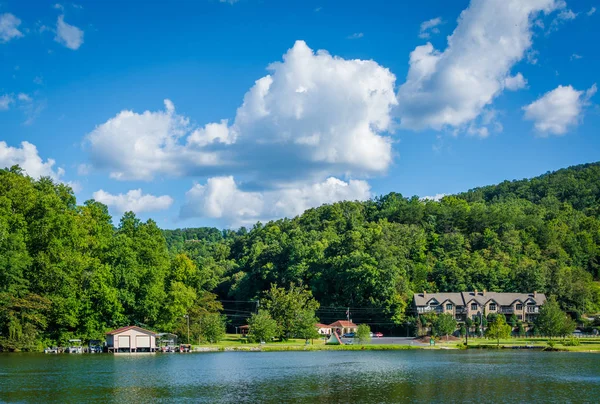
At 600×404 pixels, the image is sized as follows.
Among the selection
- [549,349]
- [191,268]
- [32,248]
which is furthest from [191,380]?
[549,349]

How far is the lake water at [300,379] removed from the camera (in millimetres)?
35906

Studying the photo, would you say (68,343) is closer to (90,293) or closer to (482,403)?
(90,293)

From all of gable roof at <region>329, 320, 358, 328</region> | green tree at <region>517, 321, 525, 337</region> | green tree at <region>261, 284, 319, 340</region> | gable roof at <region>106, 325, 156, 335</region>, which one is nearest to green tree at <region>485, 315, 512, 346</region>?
green tree at <region>517, 321, 525, 337</region>

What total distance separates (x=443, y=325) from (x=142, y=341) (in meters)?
46.9

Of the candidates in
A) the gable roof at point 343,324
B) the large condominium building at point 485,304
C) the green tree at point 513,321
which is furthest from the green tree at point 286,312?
the green tree at point 513,321

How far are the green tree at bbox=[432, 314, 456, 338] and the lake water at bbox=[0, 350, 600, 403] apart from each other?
28.8 meters

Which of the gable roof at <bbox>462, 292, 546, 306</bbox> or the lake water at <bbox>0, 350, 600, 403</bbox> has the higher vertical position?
the gable roof at <bbox>462, 292, 546, 306</bbox>

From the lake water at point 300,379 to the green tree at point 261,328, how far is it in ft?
78.2

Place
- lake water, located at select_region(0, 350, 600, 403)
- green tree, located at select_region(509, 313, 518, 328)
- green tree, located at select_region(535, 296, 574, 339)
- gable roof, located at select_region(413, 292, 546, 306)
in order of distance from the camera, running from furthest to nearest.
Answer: gable roof, located at select_region(413, 292, 546, 306) < green tree, located at select_region(509, 313, 518, 328) < green tree, located at select_region(535, 296, 574, 339) < lake water, located at select_region(0, 350, 600, 403)

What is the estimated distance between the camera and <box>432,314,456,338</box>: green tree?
3718 inches

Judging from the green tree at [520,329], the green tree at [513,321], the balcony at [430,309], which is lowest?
the green tree at [520,329]

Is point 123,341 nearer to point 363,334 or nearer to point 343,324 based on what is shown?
point 363,334

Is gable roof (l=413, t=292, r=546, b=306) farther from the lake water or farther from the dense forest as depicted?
the lake water

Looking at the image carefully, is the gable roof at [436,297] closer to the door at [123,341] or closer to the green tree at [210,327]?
the green tree at [210,327]
